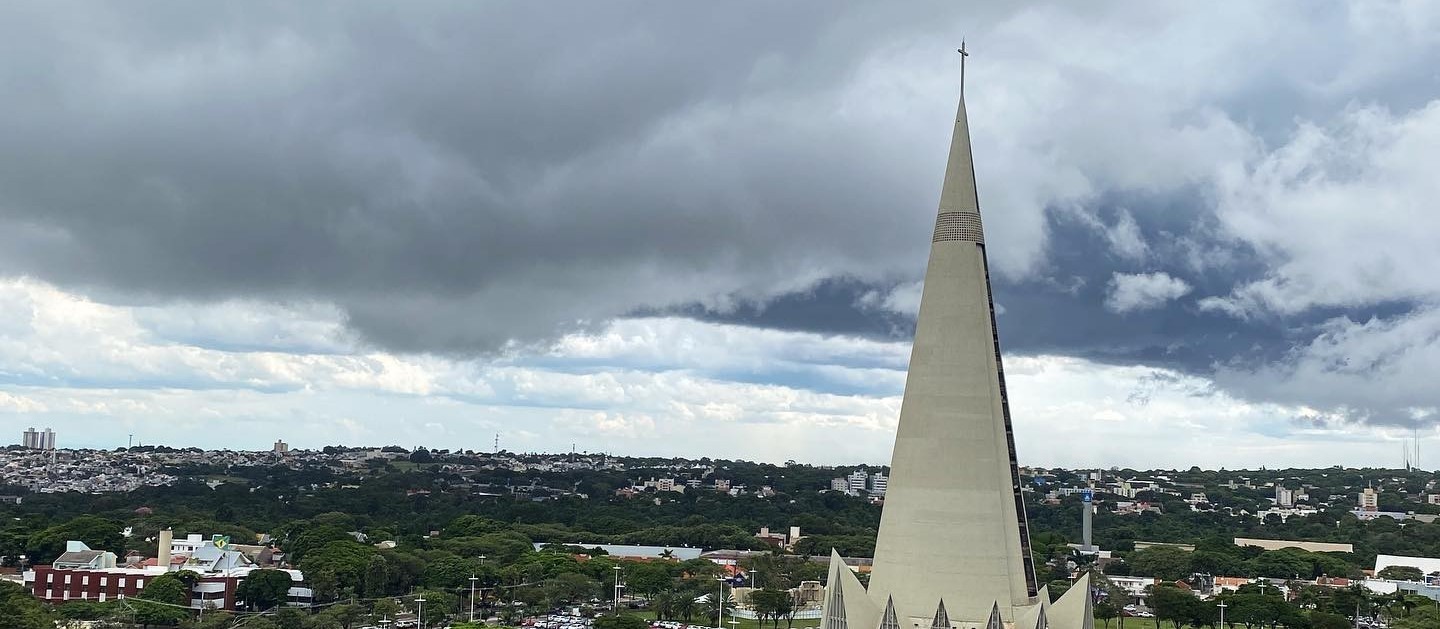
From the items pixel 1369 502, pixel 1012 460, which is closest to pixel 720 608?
pixel 1012 460

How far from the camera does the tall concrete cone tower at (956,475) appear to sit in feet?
83.2

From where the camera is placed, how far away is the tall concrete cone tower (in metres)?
25.4

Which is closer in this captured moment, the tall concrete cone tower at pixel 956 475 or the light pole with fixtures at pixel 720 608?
the tall concrete cone tower at pixel 956 475

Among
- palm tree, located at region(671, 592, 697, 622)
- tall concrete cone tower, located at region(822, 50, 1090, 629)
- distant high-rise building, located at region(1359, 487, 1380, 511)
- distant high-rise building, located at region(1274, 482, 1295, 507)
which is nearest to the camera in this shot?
tall concrete cone tower, located at region(822, 50, 1090, 629)

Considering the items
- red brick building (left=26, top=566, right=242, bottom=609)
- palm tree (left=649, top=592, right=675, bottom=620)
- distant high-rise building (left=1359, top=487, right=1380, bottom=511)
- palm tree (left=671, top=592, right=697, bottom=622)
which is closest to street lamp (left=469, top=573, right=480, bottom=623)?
palm tree (left=649, top=592, right=675, bottom=620)

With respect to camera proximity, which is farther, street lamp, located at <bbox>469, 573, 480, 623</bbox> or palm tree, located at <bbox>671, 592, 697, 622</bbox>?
palm tree, located at <bbox>671, 592, 697, 622</bbox>

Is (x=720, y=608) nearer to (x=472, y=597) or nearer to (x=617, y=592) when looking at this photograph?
(x=617, y=592)

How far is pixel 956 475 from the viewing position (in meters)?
25.8

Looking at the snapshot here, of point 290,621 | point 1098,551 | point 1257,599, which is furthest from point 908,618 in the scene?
point 1098,551

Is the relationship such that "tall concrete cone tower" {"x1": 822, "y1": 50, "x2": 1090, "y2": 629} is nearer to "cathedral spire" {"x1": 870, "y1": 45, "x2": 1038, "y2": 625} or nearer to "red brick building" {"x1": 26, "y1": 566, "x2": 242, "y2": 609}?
"cathedral spire" {"x1": 870, "y1": 45, "x2": 1038, "y2": 625}

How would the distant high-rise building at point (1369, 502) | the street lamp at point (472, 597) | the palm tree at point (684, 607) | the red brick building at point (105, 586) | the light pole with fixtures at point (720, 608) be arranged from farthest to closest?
the distant high-rise building at point (1369, 502), the red brick building at point (105, 586), the palm tree at point (684, 607), the street lamp at point (472, 597), the light pole with fixtures at point (720, 608)

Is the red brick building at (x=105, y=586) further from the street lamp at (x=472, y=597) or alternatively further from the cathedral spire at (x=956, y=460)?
the cathedral spire at (x=956, y=460)

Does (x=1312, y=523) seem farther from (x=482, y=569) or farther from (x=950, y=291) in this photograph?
(x=950, y=291)

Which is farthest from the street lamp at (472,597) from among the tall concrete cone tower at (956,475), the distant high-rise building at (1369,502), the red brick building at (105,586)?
the distant high-rise building at (1369,502)
